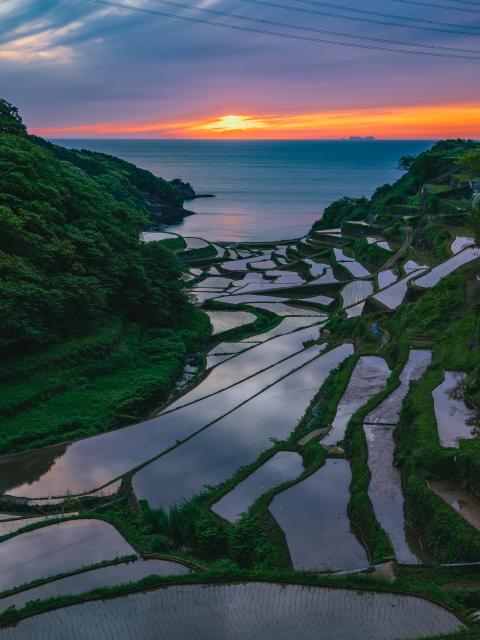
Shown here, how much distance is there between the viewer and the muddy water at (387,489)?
28.4ft

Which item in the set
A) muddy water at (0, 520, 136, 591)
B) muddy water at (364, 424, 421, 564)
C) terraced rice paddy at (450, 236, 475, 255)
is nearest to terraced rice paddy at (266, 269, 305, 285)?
terraced rice paddy at (450, 236, 475, 255)

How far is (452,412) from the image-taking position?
38.6 ft

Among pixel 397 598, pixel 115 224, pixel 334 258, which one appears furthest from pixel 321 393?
pixel 334 258

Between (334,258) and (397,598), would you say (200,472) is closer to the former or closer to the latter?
(397,598)

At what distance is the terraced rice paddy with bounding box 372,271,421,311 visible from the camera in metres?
22.9

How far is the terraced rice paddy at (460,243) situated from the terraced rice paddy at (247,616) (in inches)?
904

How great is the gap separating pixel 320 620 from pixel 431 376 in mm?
7872

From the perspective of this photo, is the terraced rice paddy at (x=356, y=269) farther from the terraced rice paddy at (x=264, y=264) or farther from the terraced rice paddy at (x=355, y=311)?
the terraced rice paddy at (x=355, y=311)

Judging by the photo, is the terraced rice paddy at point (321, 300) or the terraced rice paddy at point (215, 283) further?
the terraced rice paddy at point (215, 283)

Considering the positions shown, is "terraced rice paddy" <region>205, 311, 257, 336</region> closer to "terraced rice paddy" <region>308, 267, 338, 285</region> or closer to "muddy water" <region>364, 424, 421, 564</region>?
"terraced rice paddy" <region>308, 267, 338, 285</region>

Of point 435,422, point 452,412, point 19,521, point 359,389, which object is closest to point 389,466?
point 435,422

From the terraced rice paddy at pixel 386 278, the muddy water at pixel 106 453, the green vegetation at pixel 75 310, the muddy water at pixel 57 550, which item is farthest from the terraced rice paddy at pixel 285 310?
the muddy water at pixel 57 550

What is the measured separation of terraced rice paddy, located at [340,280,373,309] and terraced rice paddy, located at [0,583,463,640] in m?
20.5

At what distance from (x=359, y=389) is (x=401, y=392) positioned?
153 cm
